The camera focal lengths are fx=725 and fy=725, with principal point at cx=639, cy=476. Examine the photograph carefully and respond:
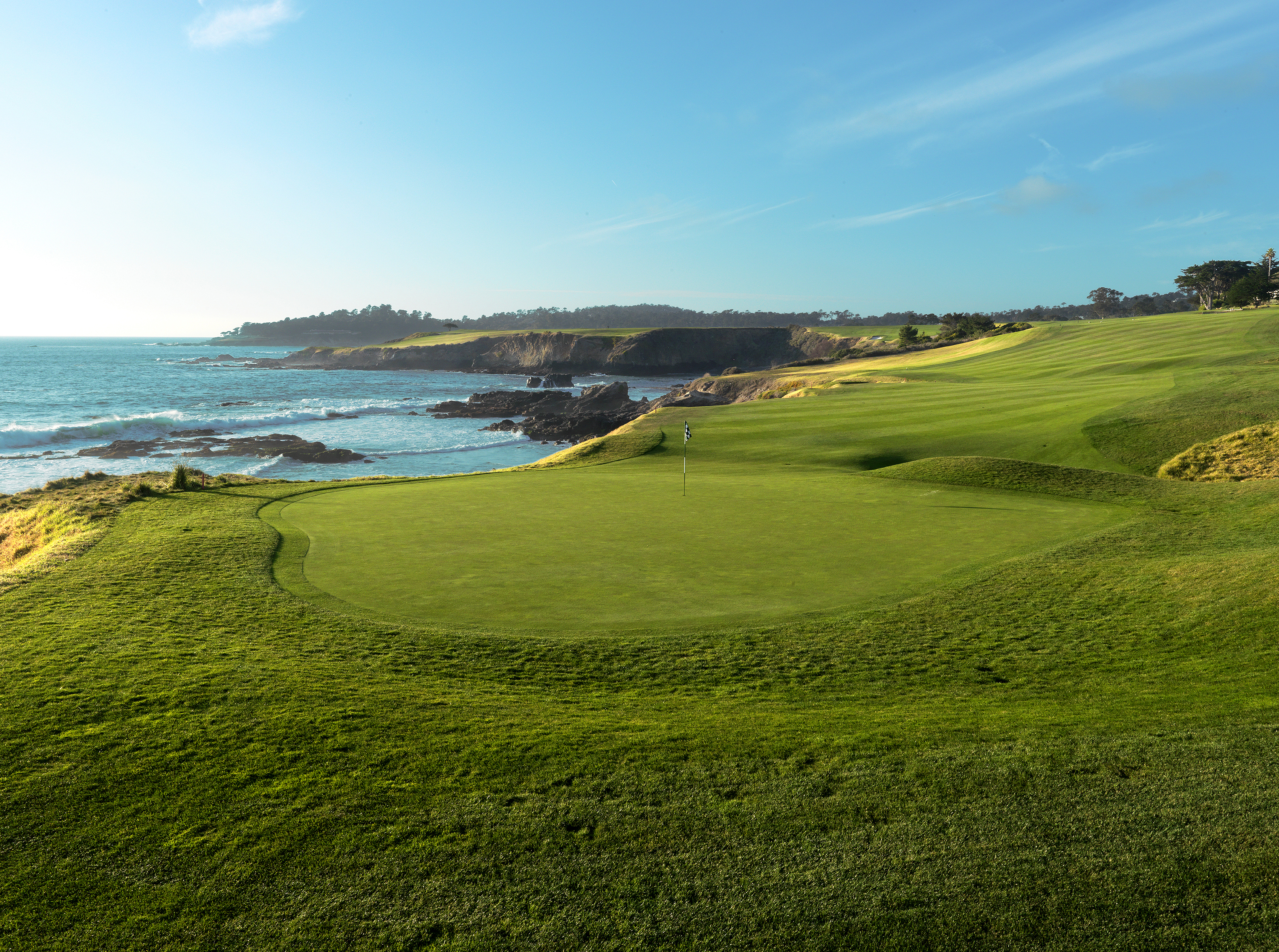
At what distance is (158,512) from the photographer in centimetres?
1836

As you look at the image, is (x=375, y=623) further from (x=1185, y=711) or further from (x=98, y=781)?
(x=1185, y=711)

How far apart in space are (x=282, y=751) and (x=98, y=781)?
56.0 inches

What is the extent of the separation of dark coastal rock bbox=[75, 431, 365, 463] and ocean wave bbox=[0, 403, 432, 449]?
3.13m

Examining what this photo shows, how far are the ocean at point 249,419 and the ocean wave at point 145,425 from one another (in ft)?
0.45

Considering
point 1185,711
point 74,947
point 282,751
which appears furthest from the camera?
point 1185,711

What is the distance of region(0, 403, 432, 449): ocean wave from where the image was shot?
5603 centimetres

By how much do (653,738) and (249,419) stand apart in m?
75.7

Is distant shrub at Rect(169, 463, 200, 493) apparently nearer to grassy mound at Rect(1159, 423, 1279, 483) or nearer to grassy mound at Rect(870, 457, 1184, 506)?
grassy mound at Rect(870, 457, 1184, 506)

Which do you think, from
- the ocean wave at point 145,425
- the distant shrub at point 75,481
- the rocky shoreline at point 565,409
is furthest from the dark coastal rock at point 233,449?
the distant shrub at point 75,481

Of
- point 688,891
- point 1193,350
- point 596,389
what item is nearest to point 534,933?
point 688,891

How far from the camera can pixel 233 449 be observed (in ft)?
177

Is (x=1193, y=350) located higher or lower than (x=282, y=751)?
higher

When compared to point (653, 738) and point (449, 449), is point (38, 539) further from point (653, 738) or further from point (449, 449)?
point (449, 449)

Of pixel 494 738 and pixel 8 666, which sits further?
pixel 8 666
